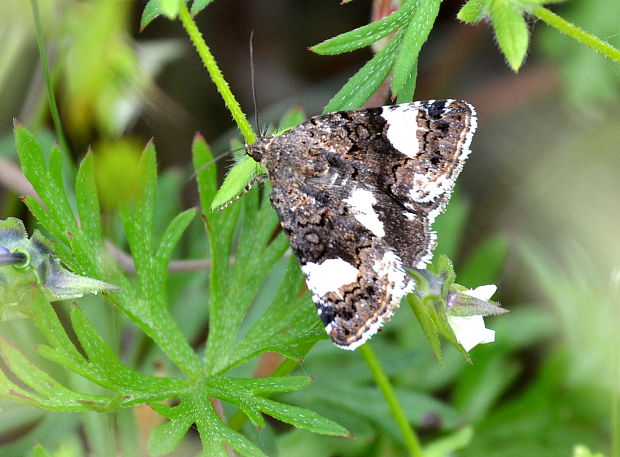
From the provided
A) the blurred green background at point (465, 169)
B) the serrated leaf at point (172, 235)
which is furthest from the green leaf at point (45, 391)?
the serrated leaf at point (172, 235)

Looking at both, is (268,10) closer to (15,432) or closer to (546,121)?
(546,121)

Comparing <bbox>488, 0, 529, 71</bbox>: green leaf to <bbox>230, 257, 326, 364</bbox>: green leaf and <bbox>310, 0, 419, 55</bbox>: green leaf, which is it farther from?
<bbox>230, 257, 326, 364</bbox>: green leaf

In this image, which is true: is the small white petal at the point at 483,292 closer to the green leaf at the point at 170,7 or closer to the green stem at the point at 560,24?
the green stem at the point at 560,24

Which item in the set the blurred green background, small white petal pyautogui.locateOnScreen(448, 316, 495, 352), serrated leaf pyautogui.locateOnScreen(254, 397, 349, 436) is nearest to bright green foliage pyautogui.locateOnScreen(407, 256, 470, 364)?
small white petal pyautogui.locateOnScreen(448, 316, 495, 352)

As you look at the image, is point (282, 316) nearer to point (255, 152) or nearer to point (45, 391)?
point (255, 152)

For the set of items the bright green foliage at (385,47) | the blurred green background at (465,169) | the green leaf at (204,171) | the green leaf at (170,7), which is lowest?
the blurred green background at (465,169)

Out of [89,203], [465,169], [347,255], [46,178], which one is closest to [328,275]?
[347,255]
